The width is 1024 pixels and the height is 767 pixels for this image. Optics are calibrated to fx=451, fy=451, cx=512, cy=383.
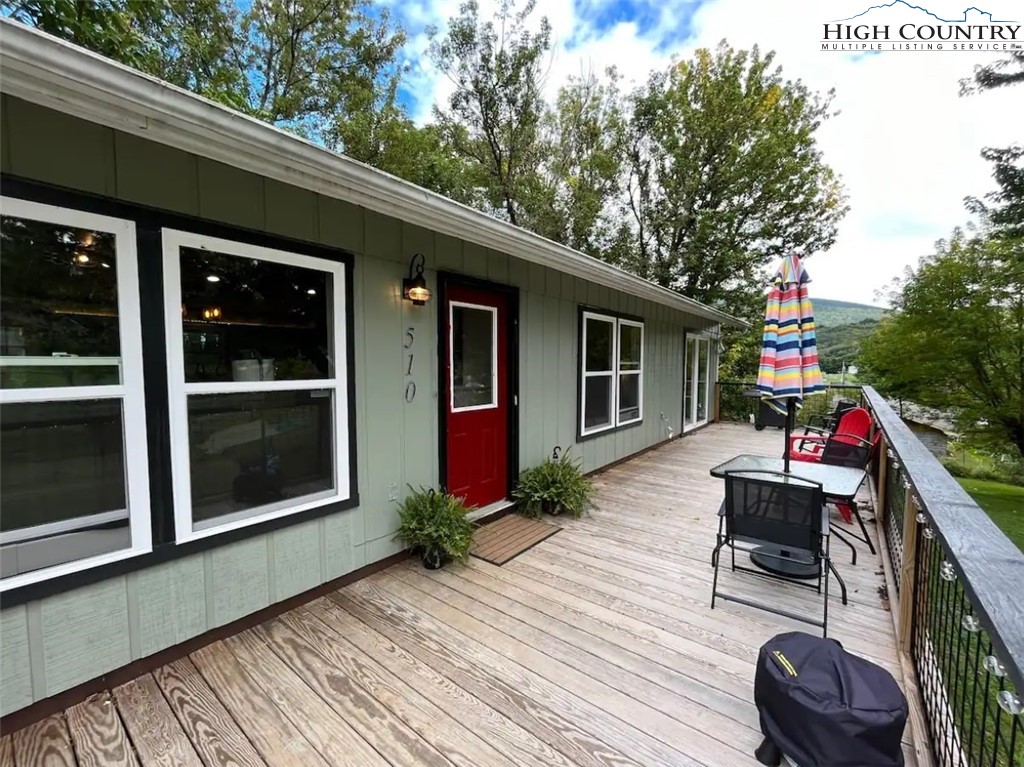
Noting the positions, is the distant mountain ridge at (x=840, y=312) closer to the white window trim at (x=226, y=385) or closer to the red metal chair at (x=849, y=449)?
the red metal chair at (x=849, y=449)

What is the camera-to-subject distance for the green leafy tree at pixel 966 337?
8820 mm

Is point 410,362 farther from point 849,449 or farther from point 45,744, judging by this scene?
point 849,449

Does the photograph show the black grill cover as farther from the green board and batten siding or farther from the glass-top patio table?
the green board and batten siding

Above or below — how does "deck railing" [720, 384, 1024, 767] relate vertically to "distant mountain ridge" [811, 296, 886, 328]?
below

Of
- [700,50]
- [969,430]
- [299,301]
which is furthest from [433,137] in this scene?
[969,430]

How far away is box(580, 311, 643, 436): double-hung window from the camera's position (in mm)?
5422

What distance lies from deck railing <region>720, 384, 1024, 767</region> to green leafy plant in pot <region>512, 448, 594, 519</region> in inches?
88.7

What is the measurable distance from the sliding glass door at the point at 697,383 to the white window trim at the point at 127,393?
27.2ft

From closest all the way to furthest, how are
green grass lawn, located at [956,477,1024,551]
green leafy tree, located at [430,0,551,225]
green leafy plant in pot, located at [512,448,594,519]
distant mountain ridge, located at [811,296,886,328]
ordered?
1. green leafy plant in pot, located at [512,448,594,519]
2. green grass lawn, located at [956,477,1024,551]
3. green leafy tree, located at [430,0,551,225]
4. distant mountain ridge, located at [811,296,886,328]

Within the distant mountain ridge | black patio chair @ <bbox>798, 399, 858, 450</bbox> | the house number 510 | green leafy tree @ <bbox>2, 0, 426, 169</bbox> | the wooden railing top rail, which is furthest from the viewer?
the distant mountain ridge

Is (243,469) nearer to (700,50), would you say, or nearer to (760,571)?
(760,571)

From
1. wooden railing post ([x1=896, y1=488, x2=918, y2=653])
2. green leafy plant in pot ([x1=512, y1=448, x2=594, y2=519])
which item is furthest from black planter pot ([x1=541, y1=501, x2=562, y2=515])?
wooden railing post ([x1=896, y1=488, x2=918, y2=653])

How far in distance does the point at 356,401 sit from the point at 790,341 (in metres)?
2.83

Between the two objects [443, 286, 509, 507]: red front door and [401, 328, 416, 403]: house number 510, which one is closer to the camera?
[401, 328, 416, 403]: house number 510
